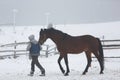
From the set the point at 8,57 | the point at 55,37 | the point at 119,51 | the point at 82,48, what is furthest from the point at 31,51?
the point at 119,51

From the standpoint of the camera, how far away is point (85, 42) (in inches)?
538

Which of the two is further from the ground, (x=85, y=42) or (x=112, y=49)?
(x=85, y=42)

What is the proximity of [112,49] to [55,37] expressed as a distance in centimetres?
1194

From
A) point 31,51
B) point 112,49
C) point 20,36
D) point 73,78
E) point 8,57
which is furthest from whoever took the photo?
point 20,36

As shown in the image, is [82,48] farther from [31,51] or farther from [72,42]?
[31,51]

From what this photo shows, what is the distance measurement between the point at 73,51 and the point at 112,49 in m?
11.7

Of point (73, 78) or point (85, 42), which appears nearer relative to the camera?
point (73, 78)

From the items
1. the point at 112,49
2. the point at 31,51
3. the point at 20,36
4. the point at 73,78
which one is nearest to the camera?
the point at 73,78

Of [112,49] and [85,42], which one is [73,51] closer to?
[85,42]

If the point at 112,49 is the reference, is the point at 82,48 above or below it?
above

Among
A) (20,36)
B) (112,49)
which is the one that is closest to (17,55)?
(112,49)

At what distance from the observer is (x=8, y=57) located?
23.3m

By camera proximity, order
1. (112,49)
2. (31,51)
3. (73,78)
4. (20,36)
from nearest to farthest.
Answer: (73,78), (31,51), (112,49), (20,36)

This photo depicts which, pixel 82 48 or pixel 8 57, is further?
pixel 8 57
